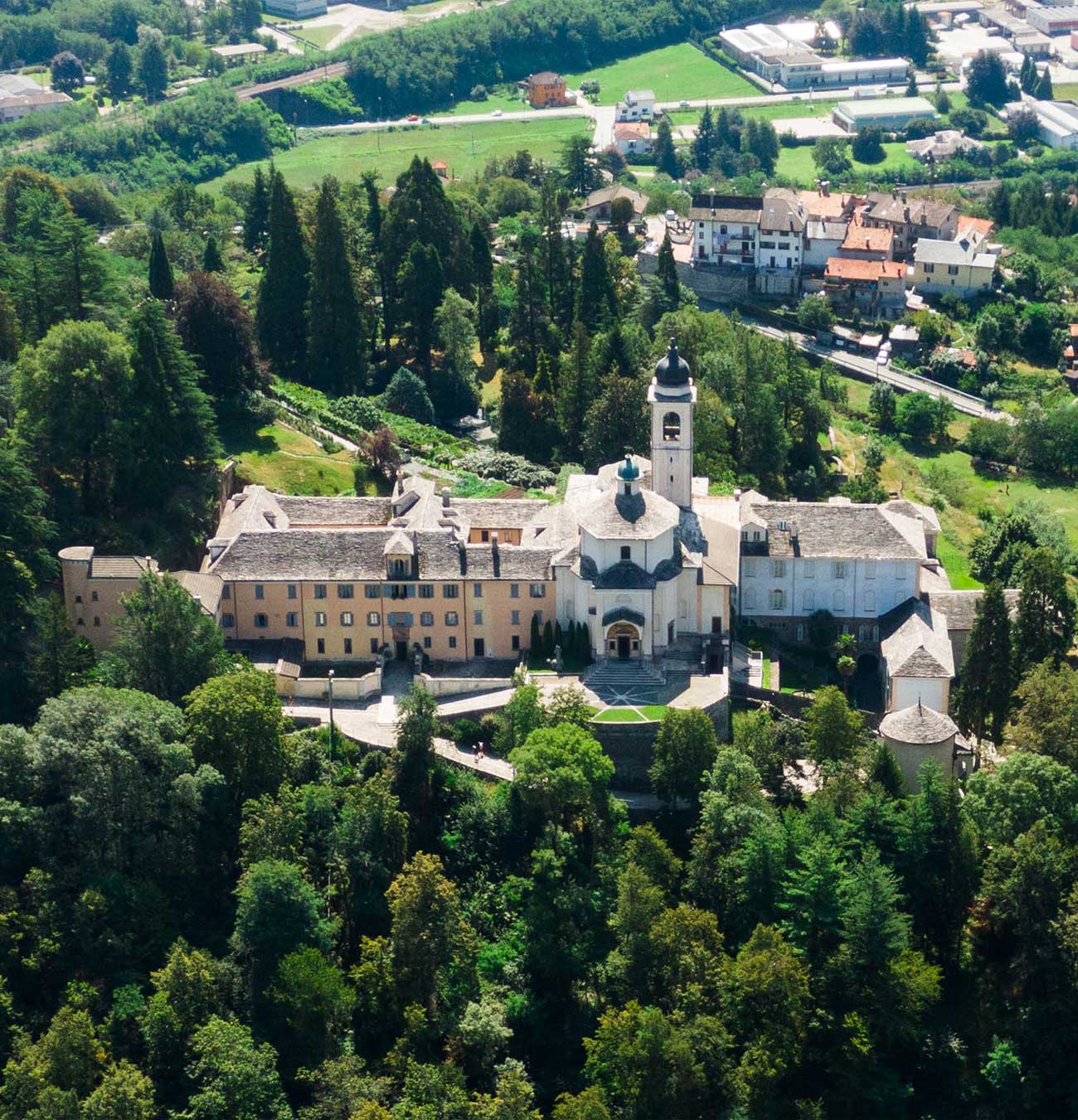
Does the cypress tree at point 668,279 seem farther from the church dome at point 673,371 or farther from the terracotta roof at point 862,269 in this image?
the church dome at point 673,371

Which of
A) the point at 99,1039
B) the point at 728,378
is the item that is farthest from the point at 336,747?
the point at 728,378

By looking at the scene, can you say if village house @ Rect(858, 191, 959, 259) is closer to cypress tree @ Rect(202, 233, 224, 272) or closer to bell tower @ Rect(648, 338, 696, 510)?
cypress tree @ Rect(202, 233, 224, 272)

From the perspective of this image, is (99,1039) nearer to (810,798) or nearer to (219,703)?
(219,703)

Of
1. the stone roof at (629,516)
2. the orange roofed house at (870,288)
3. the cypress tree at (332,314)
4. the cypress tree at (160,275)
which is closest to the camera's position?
the stone roof at (629,516)

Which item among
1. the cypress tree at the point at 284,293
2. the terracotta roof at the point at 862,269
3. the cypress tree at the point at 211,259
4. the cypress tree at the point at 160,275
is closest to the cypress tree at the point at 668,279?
the cypress tree at the point at 284,293

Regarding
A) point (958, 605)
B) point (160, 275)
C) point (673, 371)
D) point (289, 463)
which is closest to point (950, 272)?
point (958, 605)

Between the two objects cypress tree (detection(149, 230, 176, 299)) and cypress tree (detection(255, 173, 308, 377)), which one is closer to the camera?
cypress tree (detection(149, 230, 176, 299))

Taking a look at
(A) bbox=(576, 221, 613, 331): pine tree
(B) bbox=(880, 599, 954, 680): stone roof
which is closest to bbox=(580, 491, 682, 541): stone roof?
(B) bbox=(880, 599, 954, 680): stone roof
